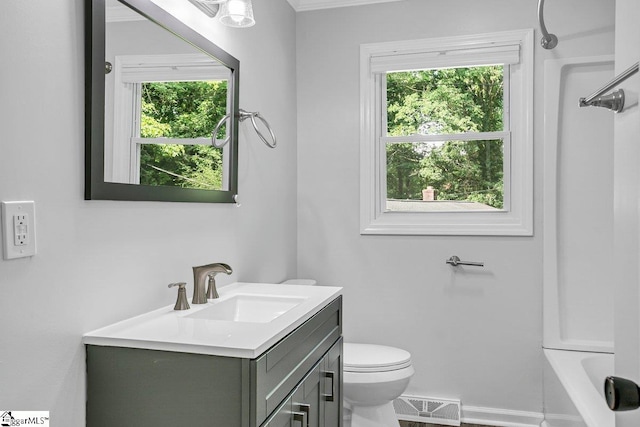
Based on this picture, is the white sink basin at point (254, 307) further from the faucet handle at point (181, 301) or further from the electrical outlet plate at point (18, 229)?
the electrical outlet plate at point (18, 229)

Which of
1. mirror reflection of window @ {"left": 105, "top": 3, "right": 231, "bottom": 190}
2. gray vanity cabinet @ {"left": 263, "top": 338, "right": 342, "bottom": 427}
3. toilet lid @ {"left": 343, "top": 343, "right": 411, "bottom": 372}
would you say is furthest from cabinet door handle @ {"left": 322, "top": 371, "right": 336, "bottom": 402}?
mirror reflection of window @ {"left": 105, "top": 3, "right": 231, "bottom": 190}

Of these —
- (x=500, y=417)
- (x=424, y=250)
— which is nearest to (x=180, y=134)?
(x=424, y=250)

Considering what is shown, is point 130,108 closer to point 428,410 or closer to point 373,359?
point 373,359

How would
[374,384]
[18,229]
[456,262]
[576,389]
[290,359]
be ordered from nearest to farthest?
[18,229] → [290,359] → [576,389] → [374,384] → [456,262]

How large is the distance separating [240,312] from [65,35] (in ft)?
3.59

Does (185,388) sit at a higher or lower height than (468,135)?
lower

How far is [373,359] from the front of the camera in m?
2.48

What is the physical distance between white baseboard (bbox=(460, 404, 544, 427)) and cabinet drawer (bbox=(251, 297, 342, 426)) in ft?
4.15

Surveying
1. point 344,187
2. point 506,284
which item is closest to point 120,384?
point 344,187

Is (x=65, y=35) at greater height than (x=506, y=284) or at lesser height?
greater

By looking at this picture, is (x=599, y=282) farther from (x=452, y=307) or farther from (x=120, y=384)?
(x=120, y=384)

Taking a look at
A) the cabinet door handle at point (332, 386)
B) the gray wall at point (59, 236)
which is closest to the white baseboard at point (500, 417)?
the cabinet door handle at point (332, 386)

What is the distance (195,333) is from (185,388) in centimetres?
15

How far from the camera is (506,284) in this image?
9.11 ft
